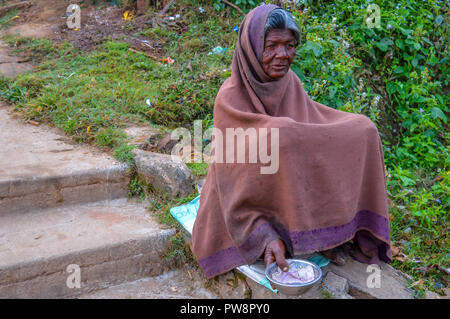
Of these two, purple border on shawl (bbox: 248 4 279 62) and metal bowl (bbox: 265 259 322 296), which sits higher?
purple border on shawl (bbox: 248 4 279 62)

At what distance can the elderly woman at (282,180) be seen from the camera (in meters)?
2.18

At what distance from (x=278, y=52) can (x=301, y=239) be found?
3.42 ft

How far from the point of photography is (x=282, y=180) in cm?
217

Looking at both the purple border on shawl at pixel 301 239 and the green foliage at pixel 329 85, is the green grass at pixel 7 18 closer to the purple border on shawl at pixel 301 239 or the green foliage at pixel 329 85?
the green foliage at pixel 329 85

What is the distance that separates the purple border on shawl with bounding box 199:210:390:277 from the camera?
2193mm

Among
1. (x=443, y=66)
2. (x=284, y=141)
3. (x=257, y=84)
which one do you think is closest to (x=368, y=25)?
(x=443, y=66)

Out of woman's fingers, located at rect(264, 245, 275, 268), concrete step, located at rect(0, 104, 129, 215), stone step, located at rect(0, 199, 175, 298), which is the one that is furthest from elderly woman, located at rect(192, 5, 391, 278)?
concrete step, located at rect(0, 104, 129, 215)

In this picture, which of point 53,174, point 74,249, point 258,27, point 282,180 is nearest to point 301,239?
point 282,180

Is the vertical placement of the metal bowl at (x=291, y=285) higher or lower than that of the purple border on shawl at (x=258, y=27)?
lower

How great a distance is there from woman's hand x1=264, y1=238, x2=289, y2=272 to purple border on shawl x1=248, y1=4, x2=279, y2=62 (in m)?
1.05

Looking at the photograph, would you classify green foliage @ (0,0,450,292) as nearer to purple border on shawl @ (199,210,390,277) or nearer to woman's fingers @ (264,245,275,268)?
purple border on shawl @ (199,210,390,277)

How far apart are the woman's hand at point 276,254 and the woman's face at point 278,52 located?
96cm

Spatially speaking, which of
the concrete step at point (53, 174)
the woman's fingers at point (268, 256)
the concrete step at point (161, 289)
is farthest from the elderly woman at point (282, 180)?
the concrete step at point (53, 174)

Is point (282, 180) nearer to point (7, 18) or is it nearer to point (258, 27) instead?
point (258, 27)
